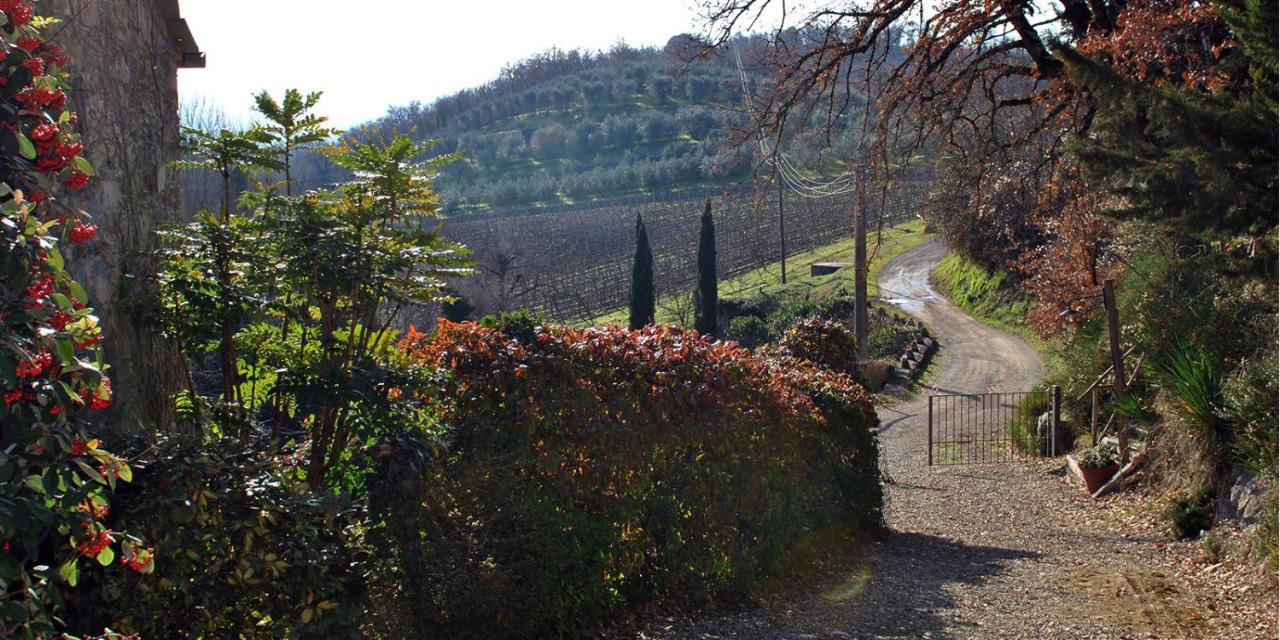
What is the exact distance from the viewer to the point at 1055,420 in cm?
1354

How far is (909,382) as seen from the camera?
26234 mm

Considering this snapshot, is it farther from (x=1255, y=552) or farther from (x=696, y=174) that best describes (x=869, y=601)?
(x=696, y=174)

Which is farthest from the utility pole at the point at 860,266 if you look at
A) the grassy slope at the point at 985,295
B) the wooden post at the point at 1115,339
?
the grassy slope at the point at 985,295

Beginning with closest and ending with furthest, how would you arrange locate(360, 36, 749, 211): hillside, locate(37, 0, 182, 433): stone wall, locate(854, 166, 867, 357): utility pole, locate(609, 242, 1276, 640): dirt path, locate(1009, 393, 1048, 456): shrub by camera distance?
locate(37, 0, 182, 433): stone wall
locate(609, 242, 1276, 640): dirt path
locate(1009, 393, 1048, 456): shrub
locate(854, 166, 867, 357): utility pole
locate(360, 36, 749, 211): hillside

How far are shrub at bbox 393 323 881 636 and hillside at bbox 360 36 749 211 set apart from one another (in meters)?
61.7

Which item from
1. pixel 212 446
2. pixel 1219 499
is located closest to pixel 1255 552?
pixel 1219 499

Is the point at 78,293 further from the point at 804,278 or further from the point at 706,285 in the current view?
the point at 804,278

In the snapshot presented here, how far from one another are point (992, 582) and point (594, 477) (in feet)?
10.9

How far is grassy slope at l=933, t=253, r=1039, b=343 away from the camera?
107ft

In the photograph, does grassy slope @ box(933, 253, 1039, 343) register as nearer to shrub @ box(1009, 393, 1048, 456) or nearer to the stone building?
shrub @ box(1009, 393, 1048, 456)

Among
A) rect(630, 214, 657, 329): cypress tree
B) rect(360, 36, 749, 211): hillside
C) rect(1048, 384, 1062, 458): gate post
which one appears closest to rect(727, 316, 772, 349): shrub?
rect(630, 214, 657, 329): cypress tree

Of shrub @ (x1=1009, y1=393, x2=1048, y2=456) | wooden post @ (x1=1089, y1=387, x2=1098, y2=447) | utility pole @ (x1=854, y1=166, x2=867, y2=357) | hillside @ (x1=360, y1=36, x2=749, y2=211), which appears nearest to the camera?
wooden post @ (x1=1089, y1=387, x2=1098, y2=447)

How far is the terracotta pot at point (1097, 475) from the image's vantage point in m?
10.7

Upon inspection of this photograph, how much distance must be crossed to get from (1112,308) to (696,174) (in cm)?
6511
